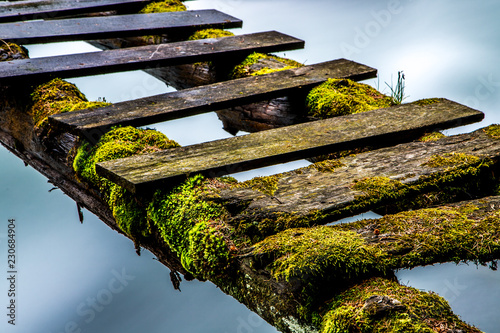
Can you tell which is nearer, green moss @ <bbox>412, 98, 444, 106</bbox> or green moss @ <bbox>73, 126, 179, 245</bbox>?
green moss @ <bbox>73, 126, 179, 245</bbox>

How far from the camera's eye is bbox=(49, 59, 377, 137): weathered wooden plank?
3.22m

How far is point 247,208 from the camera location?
7.27ft

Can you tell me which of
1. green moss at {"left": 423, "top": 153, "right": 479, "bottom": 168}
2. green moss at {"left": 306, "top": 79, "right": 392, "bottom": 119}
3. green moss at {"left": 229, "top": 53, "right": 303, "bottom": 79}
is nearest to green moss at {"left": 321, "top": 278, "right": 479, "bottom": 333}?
green moss at {"left": 423, "top": 153, "right": 479, "bottom": 168}

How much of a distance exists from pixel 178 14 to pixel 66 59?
5.12 ft

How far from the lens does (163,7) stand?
A: 5812 mm

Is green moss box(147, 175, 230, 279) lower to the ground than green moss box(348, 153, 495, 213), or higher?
lower

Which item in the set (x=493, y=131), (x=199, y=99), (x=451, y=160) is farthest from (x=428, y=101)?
(x=199, y=99)

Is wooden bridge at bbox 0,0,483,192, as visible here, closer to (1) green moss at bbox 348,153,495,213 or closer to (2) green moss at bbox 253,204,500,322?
(1) green moss at bbox 348,153,495,213

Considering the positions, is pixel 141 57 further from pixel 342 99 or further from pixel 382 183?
pixel 382 183

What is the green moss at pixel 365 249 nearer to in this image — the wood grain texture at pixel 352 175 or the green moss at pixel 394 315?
the green moss at pixel 394 315

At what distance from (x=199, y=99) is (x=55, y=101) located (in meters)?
0.99

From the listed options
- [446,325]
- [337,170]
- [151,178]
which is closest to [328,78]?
[337,170]

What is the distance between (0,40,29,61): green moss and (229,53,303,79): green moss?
5.68 feet

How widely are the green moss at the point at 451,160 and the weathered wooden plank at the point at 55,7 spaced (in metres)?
4.31
